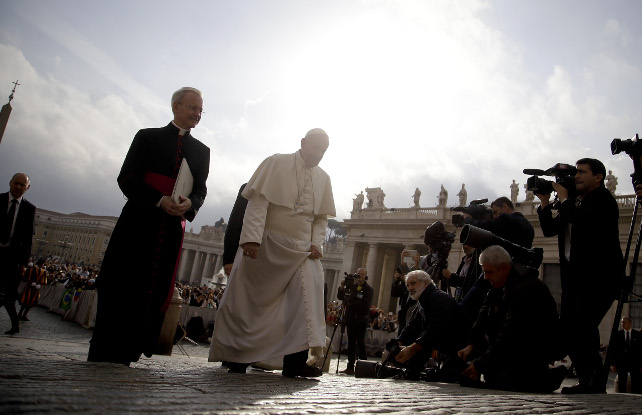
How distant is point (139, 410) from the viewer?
1.13 metres

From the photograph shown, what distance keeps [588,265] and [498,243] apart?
0.85m

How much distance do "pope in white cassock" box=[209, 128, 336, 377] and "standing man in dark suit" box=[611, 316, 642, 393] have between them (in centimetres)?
618

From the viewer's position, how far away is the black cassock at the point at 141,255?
3.25 m

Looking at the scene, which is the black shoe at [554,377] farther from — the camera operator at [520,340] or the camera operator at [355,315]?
the camera operator at [355,315]

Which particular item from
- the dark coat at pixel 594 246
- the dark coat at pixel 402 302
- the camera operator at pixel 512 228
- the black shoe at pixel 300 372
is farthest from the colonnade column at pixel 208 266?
the black shoe at pixel 300 372

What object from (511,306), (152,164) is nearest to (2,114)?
(152,164)

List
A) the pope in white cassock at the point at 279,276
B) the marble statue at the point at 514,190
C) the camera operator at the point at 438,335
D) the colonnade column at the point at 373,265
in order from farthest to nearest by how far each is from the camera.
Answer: the colonnade column at the point at 373,265 < the marble statue at the point at 514,190 < the camera operator at the point at 438,335 < the pope in white cassock at the point at 279,276

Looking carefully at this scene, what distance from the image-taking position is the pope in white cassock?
3584mm

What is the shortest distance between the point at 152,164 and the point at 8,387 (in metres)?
2.63

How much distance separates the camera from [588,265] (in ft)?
14.2

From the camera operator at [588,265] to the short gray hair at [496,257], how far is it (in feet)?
2.22

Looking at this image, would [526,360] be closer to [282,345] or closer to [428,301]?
[428,301]

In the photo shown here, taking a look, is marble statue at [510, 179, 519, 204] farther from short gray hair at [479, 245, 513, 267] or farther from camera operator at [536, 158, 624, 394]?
short gray hair at [479, 245, 513, 267]

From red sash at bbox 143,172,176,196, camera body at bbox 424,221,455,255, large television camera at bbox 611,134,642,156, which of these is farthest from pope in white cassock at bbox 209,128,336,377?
large television camera at bbox 611,134,642,156
